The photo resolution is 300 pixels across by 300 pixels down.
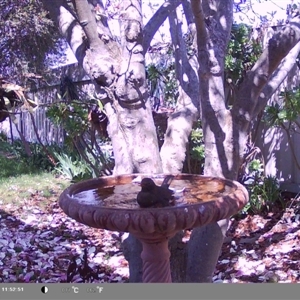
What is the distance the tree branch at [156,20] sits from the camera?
1.55m

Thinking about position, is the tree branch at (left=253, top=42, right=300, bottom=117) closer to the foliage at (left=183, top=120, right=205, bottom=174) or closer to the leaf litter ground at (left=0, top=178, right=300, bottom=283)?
the leaf litter ground at (left=0, top=178, right=300, bottom=283)

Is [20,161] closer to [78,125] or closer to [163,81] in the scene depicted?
[78,125]

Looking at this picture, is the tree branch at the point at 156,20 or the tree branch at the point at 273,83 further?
the tree branch at the point at 156,20

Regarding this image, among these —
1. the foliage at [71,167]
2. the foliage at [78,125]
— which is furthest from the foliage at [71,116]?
the foliage at [71,167]

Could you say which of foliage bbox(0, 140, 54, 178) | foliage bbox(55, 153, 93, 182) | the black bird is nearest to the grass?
foliage bbox(55, 153, 93, 182)

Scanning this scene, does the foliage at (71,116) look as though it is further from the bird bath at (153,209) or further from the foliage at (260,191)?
the bird bath at (153,209)

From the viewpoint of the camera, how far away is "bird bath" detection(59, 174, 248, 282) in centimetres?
90

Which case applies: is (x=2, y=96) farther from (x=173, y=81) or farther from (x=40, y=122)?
(x=40, y=122)

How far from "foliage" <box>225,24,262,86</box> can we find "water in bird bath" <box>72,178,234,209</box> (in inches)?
62.3

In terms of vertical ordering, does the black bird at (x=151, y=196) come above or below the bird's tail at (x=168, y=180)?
above

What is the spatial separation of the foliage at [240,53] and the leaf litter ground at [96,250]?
2.79 feet

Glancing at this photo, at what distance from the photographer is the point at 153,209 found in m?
0.90

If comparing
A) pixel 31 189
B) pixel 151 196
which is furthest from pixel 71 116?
pixel 151 196
